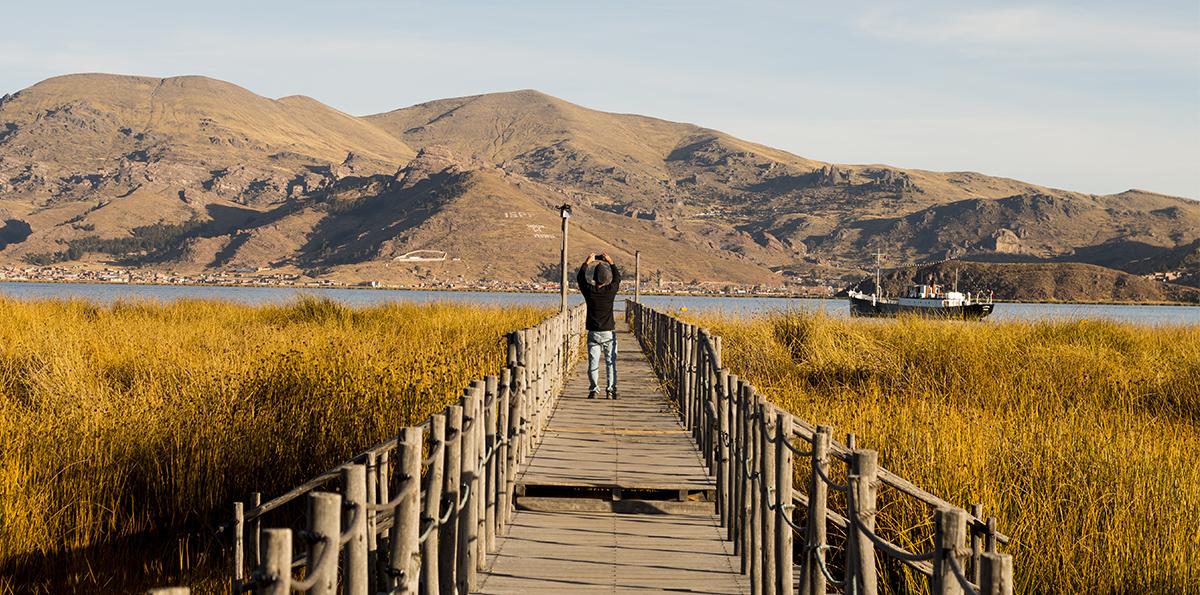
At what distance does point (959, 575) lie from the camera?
11.7 feet

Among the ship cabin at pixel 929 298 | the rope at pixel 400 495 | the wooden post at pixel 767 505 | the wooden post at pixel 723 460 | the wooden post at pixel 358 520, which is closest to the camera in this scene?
the wooden post at pixel 358 520

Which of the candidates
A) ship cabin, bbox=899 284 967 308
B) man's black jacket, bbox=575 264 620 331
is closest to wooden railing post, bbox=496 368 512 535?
man's black jacket, bbox=575 264 620 331

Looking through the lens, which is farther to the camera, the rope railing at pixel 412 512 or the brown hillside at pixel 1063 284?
the brown hillside at pixel 1063 284

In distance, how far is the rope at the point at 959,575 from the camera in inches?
135

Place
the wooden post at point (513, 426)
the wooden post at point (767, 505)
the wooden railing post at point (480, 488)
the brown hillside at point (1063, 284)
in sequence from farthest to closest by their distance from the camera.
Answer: the brown hillside at point (1063, 284)
the wooden post at point (513, 426)
the wooden railing post at point (480, 488)
the wooden post at point (767, 505)

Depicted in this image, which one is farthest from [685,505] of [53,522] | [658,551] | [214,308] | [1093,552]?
[214,308]

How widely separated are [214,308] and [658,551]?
20.7 meters

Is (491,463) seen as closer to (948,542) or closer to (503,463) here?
(503,463)

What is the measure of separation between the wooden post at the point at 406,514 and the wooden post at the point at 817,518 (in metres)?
1.89

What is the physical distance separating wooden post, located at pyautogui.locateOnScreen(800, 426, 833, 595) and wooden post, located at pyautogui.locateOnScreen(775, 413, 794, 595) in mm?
Result: 230

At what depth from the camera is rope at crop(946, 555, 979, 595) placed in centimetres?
343

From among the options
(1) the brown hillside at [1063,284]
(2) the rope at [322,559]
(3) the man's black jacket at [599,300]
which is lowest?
(1) the brown hillside at [1063,284]

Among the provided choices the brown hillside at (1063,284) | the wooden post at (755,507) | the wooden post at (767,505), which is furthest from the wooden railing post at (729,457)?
the brown hillside at (1063,284)

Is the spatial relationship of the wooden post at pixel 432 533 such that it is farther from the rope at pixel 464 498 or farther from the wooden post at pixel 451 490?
the rope at pixel 464 498
